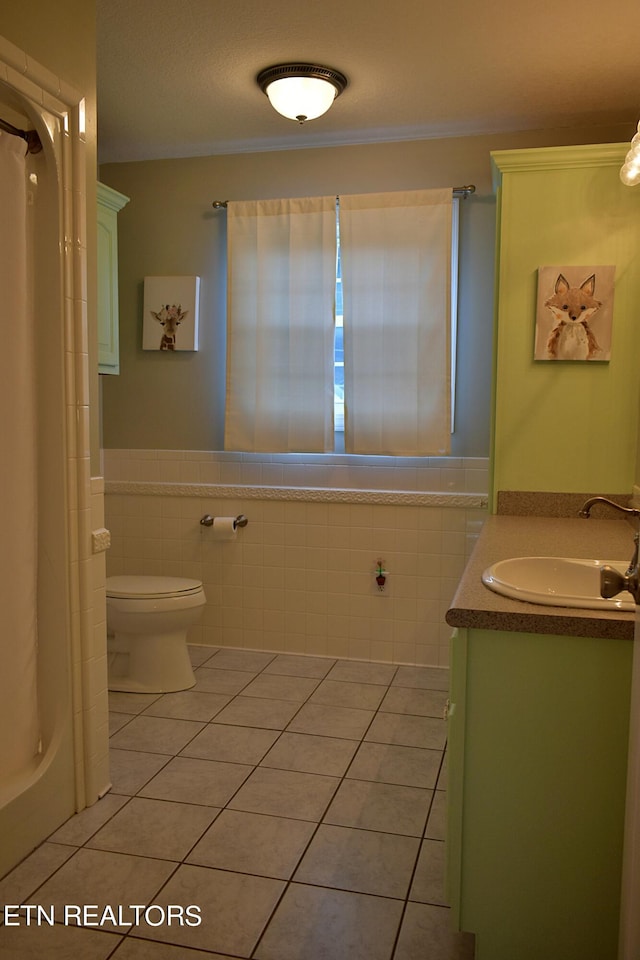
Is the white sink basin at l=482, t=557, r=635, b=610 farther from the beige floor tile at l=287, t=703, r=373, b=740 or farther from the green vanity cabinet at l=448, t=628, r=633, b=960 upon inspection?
the beige floor tile at l=287, t=703, r=373, b=740

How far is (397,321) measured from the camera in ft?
11.9

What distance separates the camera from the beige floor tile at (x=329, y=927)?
176 centimetres

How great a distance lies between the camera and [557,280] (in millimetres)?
2902

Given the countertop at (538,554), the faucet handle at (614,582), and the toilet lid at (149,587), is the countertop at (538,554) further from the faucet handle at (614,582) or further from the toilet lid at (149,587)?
the toilet lid at (149,587)

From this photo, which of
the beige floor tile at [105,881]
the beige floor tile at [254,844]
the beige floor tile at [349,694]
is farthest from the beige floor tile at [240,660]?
the beige floor tile at [105,881]

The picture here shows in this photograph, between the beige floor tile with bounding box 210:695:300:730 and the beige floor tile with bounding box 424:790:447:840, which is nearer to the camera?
the beige floor tile with bounding box 424:790:447:840

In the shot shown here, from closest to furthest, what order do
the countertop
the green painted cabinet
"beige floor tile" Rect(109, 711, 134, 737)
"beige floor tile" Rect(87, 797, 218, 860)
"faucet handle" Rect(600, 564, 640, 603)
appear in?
"faucet handle" Rect(600, 564, 640, 603) → the countertop → "beige floor tile" Rect(87, 797, 218, 860) → "beige floor tile" Rect(109, 711, 134, 737) → the green painted cabinet

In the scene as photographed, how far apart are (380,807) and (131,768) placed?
0.87 meters

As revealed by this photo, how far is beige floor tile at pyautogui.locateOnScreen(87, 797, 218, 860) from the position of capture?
217 centimetres

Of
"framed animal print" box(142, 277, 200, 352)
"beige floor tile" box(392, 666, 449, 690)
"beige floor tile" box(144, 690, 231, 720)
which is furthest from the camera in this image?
"framed animal print" box(142, 277, 200, 352)

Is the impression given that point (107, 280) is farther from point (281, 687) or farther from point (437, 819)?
point (437, 819)

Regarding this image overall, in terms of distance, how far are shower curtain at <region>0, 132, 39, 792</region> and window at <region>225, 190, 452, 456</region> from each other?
173 cm

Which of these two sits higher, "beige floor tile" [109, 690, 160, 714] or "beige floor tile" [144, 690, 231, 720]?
"beige floor tile" [144, 690, 231, 720]

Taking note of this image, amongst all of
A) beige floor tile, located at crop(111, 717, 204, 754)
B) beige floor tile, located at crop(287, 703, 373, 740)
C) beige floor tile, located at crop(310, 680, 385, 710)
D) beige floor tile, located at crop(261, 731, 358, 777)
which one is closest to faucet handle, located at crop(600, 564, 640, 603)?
beige floor tile, located at crop(261, 731, 358, 777)
